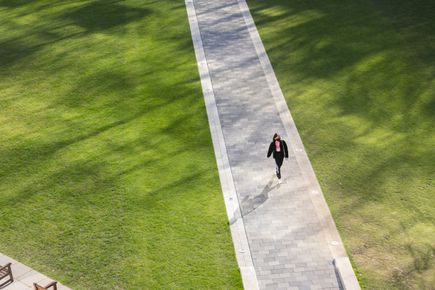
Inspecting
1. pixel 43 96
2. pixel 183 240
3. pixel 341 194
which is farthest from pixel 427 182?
pixel 43 96

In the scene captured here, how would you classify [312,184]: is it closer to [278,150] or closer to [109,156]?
[278,150]

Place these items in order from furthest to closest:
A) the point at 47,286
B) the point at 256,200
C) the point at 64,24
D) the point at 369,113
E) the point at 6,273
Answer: the point at 64,24 < the point at 369,113 < the point at 256,200 < the point at 6,273 < the point at 47,286

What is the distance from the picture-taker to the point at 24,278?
14.1 meters

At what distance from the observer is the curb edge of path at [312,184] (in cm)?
1426

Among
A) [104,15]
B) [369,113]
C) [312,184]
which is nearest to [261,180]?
[312,184]

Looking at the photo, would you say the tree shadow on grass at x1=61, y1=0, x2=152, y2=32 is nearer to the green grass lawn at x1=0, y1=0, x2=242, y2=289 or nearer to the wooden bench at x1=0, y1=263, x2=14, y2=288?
the green grass lawn at x1=0, y1=0, x2=242, y2=289

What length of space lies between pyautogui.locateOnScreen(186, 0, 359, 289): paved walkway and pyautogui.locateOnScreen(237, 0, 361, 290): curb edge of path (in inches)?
0.9

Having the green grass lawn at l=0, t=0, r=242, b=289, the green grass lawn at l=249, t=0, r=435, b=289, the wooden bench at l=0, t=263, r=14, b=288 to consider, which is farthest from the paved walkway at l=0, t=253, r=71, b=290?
the green grass lawn at l=249, t=0, r=435, b=289

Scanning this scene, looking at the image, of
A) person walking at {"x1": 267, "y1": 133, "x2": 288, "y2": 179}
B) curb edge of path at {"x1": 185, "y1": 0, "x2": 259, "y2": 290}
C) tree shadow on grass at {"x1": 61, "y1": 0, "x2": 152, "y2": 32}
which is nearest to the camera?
curb edge of path at {"x1": 185, "y1": 0, "x2": 259, "y2": 290}

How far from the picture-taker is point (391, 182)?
1727 centimetres

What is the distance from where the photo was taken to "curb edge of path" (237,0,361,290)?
14258 mm

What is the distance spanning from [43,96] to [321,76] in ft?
31.3

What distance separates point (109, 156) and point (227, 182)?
3.56 m

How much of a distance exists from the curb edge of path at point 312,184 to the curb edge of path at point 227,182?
1.94 m
